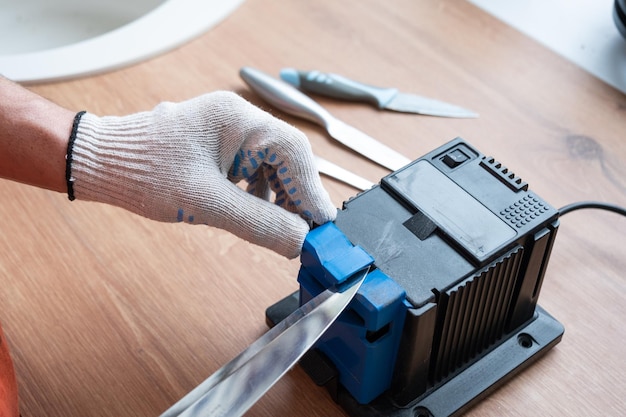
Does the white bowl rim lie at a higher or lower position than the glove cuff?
lower

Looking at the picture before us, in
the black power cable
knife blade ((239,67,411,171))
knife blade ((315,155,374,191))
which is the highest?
the black power cable

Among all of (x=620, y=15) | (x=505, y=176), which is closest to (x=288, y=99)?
(x=505, y=176)

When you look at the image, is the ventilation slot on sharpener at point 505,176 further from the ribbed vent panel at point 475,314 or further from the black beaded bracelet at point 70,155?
the black beaded bracelet at point 70,155

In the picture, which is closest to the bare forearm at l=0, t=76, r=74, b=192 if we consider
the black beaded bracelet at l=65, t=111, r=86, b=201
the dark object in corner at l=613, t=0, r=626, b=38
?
the black beaded bracelet at l=65, t=111, r=86, b=201

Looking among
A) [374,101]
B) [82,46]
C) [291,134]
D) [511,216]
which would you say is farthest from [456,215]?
[82,46]

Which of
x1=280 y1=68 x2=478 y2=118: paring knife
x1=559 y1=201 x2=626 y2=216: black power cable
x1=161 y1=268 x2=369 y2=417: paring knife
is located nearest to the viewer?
x1=161 y1=268 x2=369 y2=417: paring knife

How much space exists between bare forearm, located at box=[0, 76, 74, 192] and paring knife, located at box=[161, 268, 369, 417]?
0.69ft

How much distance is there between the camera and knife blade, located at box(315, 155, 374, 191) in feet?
2.53

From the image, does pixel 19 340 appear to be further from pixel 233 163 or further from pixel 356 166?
pixel 356 166

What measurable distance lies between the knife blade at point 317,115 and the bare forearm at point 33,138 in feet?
0.90

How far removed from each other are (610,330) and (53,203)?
55cm

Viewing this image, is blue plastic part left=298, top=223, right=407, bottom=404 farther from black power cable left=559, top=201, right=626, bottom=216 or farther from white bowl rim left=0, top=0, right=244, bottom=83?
white bowl rim left=0, top=0, right=244, bottom=83

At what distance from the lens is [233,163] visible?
613 mm

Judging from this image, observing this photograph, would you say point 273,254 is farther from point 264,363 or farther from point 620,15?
point 620,15
